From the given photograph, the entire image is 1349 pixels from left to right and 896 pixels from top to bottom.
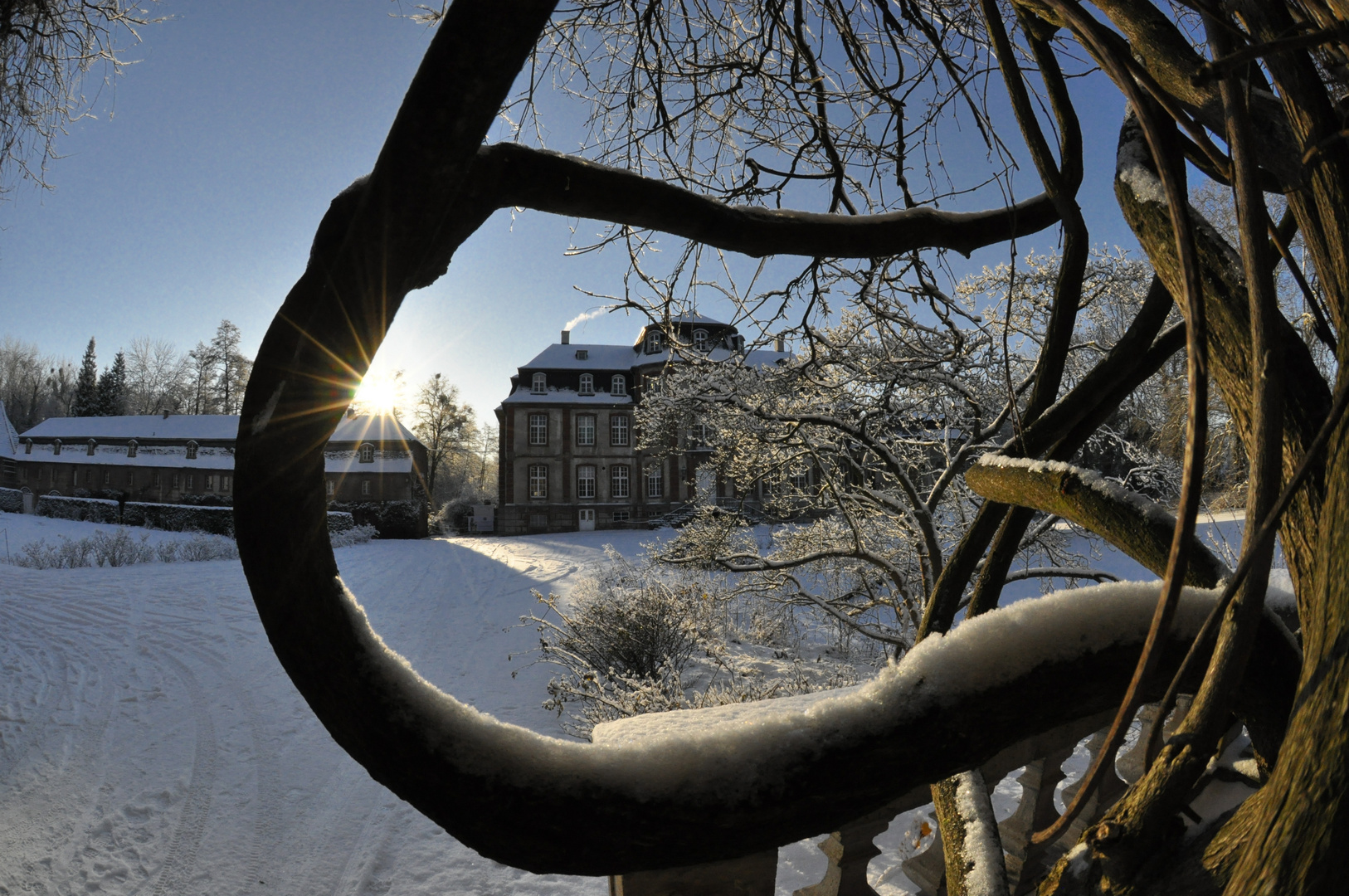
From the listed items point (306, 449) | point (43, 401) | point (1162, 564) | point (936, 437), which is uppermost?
point (43, 401)

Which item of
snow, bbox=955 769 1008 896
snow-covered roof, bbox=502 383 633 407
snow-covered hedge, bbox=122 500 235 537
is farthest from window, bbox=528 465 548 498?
snow, bbox=955 769 1008 896

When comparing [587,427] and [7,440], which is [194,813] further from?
[7,440]

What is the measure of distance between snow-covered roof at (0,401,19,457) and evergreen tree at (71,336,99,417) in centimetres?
704

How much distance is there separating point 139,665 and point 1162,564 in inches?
488

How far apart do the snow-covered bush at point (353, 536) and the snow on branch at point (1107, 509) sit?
2580 cm

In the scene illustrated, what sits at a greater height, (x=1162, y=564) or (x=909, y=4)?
(x=909, y=4)

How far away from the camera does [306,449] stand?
518 millimetres

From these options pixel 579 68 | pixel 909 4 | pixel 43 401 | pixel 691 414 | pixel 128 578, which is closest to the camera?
pixel 909 4

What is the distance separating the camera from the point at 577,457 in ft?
115

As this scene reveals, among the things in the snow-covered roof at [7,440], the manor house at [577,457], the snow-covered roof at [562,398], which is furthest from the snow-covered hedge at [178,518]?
the snow-covered roof at [7,440]

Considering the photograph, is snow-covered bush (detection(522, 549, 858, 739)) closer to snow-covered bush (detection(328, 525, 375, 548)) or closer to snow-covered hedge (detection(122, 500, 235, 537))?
snow-covered bush (detection(328, 525, 375, 548))

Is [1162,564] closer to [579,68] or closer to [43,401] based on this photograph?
[579,68]

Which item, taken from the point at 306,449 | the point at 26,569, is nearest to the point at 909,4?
the point at 306,449

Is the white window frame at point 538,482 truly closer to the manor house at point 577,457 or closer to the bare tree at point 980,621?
the manor house at point 577,457
